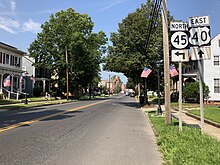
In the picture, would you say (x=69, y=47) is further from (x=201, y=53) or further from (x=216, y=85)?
(x=201, y=53)

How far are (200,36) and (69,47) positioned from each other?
42.7m

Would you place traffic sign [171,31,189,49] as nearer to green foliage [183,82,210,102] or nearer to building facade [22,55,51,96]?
green foliage [183,82,210,102]

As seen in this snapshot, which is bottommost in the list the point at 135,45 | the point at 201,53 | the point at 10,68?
the point at 201,53

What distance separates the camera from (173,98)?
40125mm

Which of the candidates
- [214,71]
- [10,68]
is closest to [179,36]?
[214,71]

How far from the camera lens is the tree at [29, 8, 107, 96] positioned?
167 feet

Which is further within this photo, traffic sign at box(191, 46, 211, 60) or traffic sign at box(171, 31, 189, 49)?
traffic sign at box(171, 31, 189, 49)

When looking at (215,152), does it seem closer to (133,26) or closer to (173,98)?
(133,26)

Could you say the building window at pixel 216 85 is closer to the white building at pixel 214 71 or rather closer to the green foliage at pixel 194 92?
the white building at pixel 214 71

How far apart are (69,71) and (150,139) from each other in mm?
42979

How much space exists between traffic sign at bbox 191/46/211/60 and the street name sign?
13 centimetres

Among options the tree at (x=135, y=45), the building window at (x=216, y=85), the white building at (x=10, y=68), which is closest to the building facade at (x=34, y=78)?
the white building at (x=10, y=68)

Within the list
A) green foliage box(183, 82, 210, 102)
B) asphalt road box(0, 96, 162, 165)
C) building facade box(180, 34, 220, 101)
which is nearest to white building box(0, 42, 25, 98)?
green foliage box(183, 82, 210, 102)

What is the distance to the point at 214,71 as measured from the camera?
106 ft
